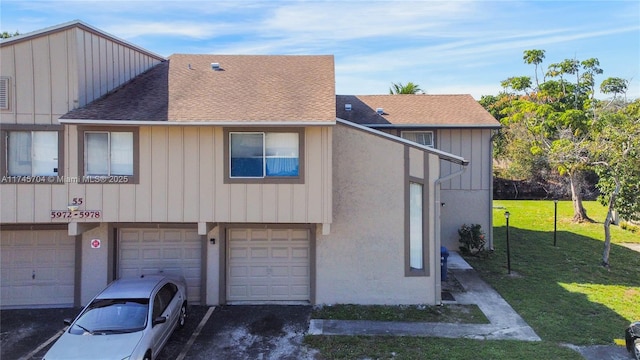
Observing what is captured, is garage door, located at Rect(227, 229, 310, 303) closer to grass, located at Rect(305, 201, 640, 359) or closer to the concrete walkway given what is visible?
the concrete walkway

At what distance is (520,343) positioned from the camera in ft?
29.4

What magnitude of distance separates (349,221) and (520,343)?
15.9ft

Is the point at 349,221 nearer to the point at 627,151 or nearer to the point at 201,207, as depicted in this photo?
the point at 201,207

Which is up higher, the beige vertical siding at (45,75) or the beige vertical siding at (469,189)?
the beige vertical siding at (45,75)

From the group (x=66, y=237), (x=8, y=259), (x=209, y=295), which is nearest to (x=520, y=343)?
(x=209, y=295)

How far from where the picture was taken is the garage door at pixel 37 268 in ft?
36.0

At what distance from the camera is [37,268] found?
1109 centimetres

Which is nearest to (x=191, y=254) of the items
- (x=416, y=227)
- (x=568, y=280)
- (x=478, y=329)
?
(x=416, y=227)

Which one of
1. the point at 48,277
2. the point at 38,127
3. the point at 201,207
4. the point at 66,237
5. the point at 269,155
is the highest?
the point at 38,127

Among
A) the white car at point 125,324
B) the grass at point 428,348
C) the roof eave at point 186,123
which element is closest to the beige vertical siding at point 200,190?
the roof eave at point 186,123

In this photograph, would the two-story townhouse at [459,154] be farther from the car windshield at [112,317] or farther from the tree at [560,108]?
the car windshield at [112,317]

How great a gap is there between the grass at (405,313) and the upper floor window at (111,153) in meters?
5.92

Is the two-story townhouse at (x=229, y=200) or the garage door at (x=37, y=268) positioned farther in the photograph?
the garage door at (x=37, y=268)

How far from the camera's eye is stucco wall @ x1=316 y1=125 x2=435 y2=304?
11.1m
